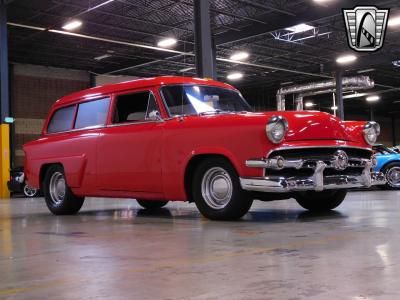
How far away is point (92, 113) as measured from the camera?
25.8 ft

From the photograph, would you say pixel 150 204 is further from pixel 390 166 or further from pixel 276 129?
pixel 390 166

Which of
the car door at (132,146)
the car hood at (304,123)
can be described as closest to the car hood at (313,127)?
the car hood at (304,123)

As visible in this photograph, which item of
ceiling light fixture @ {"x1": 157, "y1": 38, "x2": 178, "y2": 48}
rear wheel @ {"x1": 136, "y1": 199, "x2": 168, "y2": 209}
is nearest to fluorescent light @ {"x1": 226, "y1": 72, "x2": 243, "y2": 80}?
ceiling light fixture @ {"x1": 157, "y1": 38, "x2": 178, "y2": 48}

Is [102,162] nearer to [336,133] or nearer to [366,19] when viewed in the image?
[336,133]

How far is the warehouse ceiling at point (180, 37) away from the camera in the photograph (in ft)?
60.3

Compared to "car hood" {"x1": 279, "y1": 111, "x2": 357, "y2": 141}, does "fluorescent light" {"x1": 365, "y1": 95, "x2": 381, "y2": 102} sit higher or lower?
higher

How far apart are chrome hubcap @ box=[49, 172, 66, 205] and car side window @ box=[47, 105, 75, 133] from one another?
29.3 inches

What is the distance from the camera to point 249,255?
13.0 feet

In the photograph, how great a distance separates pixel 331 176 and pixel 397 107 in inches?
1854

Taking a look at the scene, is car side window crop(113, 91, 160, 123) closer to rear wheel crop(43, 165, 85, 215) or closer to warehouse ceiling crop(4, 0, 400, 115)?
rear wheel crop(43, 165, 85, 215)

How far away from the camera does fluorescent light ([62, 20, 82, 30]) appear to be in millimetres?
19641

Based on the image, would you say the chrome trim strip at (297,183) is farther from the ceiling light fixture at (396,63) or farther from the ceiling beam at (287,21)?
the ceiling light fixture at (396,63)

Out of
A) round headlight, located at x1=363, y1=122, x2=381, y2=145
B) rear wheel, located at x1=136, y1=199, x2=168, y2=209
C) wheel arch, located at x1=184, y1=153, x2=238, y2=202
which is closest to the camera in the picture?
wheel arch, located at x1=184, y1=153, x2=238, y2=202

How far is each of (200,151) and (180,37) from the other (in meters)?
16.9
